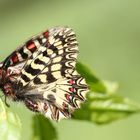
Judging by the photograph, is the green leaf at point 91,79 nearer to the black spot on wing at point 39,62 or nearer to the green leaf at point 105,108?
the green leaf at point 105,108

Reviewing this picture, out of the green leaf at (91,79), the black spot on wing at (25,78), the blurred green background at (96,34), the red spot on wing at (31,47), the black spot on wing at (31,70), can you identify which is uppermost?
the red spot on wing at (31,47)

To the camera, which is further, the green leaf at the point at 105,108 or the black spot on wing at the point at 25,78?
the green leaf at the point at 105,108

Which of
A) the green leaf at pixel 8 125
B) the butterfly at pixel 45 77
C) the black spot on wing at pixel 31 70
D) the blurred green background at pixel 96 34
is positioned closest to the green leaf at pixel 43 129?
the butterfly at pixel 45 77

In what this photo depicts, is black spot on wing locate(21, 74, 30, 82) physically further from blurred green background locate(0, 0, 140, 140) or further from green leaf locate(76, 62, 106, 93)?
blurred green background locate(0, 0, 140, 140)

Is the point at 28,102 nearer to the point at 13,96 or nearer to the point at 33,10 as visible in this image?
the point at 13,96

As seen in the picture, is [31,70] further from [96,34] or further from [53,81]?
[96,34]

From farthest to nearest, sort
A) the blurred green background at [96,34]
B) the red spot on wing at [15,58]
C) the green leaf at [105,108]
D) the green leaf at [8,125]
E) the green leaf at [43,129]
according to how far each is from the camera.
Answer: the blurred green background at [96,34] → the green leaf at [105,108] → the green leaf at [43,129] → the red spot on wing at [15,58] → the green leaf at [8,125]

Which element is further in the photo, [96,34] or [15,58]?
[96,34]

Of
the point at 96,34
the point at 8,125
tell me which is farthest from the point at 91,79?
the point at 96,34
